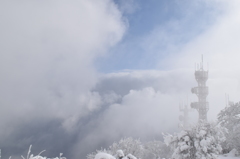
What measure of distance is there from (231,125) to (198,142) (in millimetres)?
18459

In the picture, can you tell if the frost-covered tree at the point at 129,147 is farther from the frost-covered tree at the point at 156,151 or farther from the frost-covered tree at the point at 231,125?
the frost-covered tree at the point at 231,125

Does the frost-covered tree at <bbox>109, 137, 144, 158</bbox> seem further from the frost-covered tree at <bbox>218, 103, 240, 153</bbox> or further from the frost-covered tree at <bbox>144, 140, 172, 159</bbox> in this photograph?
the frost-covered tree at <bbox>218, 103, 240, 153</bbox>

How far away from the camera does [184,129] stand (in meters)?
21.0

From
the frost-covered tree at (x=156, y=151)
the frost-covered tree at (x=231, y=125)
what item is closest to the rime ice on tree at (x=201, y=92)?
the frost-covered tree at (x=156, y=151)

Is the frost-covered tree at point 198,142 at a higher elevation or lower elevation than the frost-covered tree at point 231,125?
lower

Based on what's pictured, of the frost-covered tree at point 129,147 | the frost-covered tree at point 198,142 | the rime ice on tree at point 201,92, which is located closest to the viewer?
the frost-covered tree at point 198,142

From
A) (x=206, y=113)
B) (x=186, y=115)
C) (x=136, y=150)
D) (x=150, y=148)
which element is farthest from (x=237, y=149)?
(x=186, y=115)

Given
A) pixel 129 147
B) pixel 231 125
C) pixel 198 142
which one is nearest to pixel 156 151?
pixel 129 147

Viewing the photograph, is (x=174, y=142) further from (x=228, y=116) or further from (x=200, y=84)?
(x=200, y=84)

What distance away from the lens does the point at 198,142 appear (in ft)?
63.6

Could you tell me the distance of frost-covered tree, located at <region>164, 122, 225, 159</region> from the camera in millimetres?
18984

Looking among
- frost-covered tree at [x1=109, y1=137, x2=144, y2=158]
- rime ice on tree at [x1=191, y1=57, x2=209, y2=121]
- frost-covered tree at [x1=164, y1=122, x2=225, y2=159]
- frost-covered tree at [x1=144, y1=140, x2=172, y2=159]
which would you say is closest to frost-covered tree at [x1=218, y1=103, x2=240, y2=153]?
frost-covered tree at [x1=164, y1=122, x2=225, y2=159]

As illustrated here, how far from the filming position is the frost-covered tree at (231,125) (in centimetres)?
3042

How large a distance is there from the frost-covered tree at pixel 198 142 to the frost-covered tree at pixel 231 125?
426 inches
